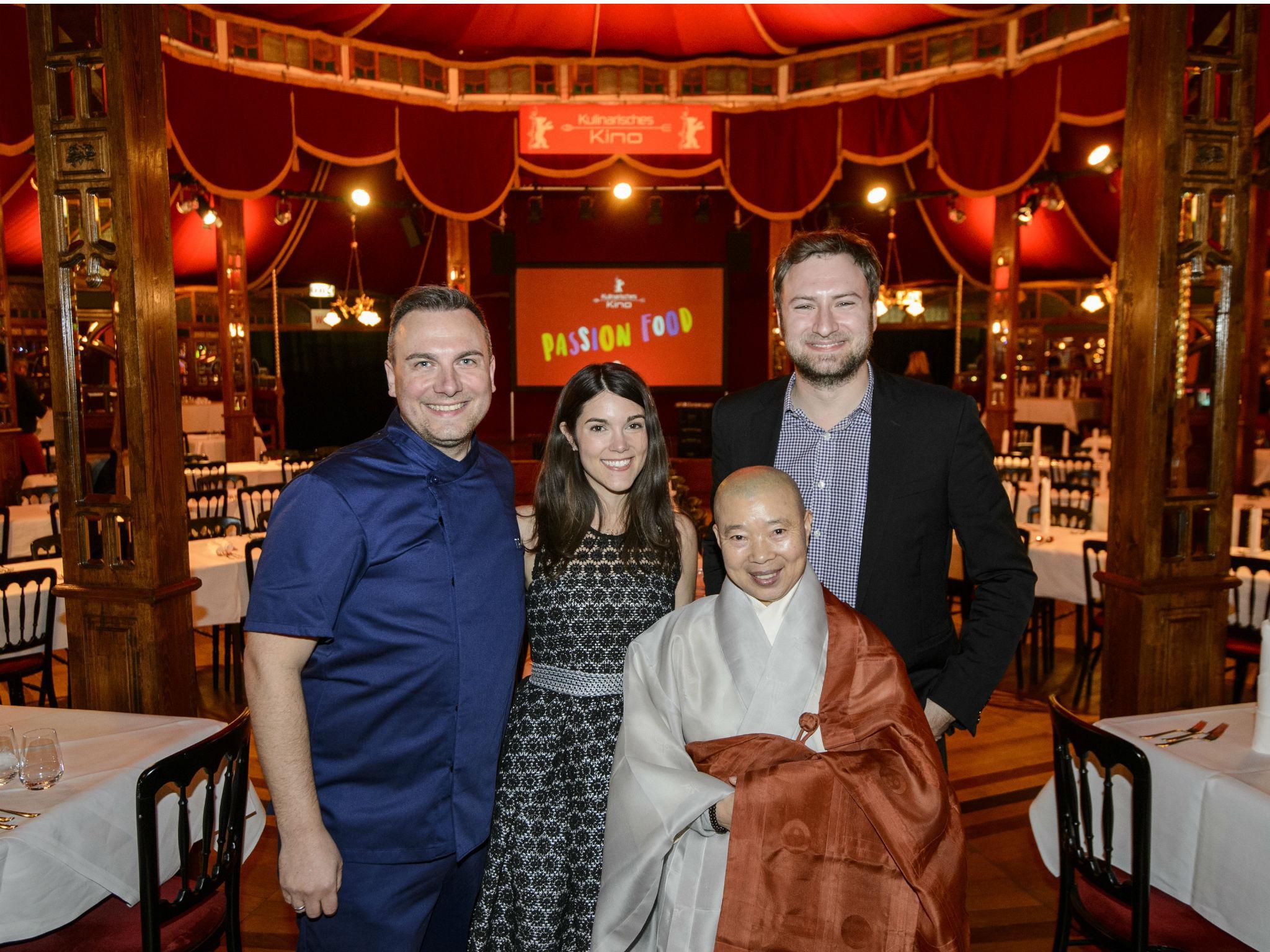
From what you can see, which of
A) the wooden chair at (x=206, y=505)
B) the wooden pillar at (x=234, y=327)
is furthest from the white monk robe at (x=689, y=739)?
the wooden pillar at (x=234, y=327)

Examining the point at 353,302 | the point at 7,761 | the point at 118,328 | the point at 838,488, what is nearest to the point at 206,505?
the point at 118,328

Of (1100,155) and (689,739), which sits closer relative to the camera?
(689,739)

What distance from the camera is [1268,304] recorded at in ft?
33.8

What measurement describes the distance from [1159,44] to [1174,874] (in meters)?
2.68

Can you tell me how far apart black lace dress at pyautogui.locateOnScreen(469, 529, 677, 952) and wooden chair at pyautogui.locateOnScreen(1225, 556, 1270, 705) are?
138 inches

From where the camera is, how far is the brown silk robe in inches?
58.9

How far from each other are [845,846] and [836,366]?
88 cm

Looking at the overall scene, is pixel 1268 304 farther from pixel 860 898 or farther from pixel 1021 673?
pixel 860 898

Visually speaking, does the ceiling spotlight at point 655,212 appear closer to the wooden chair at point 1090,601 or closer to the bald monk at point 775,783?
the wooden chair at point 1090,601

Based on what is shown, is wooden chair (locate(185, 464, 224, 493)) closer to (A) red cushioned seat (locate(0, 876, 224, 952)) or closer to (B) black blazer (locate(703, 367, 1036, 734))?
(A) red cushioned seat (locate(0, 876, 224, 952))

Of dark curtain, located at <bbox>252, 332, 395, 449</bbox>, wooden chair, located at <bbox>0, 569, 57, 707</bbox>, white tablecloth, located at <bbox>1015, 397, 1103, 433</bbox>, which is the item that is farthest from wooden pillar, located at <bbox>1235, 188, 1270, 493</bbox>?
dark curtain, located at <bbox>252, 332, 395, 449</bbox>

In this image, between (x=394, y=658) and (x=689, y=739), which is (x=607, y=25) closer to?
(x=394, y=658)

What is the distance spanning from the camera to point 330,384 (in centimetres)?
1585

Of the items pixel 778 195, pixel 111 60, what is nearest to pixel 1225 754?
pixel 111 60
